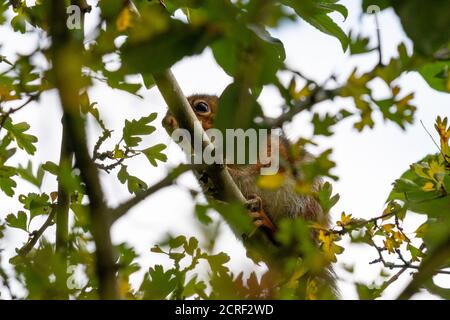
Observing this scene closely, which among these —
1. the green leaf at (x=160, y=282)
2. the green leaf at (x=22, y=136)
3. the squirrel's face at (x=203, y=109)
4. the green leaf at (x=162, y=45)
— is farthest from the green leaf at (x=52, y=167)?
the squirrel's face at (x=203, y=109)

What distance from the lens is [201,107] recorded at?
4559mm

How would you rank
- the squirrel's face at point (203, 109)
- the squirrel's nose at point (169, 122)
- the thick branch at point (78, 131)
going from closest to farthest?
the thick branch at point (78, 131) < the squirrel's nose at point (169, 122) < the squirrel's face at point (203, 109)

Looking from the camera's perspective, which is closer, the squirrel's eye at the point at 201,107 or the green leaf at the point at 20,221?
the green leaf at the point at 20,221

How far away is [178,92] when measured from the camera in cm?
233

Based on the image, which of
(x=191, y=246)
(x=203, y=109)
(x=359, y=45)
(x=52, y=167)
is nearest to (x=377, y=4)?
(x=359, y=45)

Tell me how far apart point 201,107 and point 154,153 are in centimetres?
208

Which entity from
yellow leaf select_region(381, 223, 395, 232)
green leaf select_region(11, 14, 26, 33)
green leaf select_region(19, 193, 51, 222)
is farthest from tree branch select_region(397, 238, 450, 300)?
green leaf select_region(11, 14, 26, 33)

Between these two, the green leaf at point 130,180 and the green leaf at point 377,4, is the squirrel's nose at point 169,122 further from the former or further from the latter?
the green leaf at point 377,4

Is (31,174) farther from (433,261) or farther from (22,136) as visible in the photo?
(433,261)

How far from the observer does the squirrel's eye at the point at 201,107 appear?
178 inches

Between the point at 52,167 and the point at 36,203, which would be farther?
the point at 36,203
